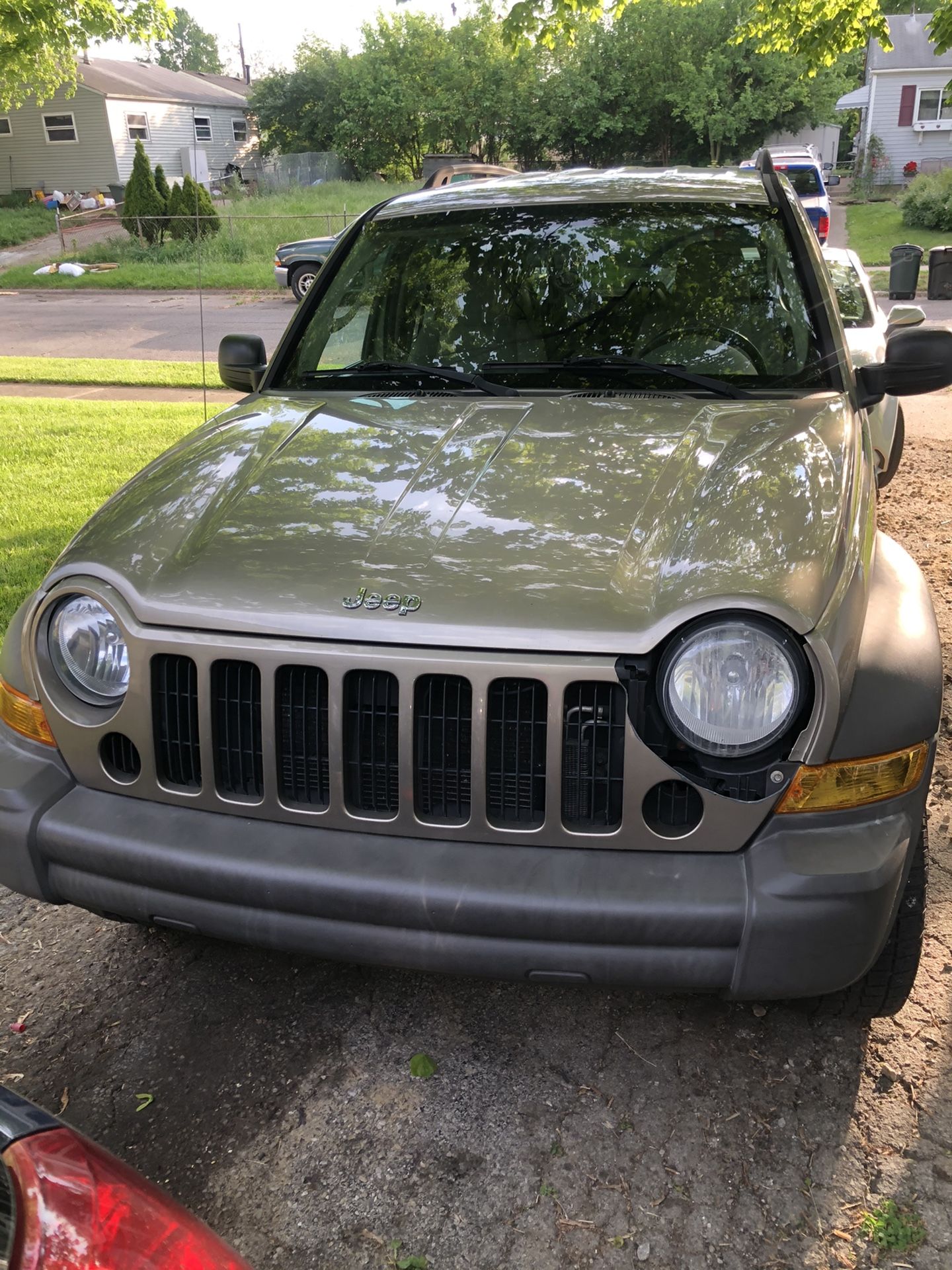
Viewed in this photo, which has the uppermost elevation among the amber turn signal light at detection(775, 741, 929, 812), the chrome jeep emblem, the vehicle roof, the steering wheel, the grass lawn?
the vehicle roof

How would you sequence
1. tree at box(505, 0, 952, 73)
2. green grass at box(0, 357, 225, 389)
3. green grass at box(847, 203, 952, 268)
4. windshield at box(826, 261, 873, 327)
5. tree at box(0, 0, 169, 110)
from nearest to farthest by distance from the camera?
1. windshield at box(826, 261, 873, 327)
2. tree at box(505, 0, 952, 73)
3. tree at box(0, 0, 169, 110)
4. green grass at box(0, 357, 225, 389)
5. green grass at box(847, 203, 952, 268)

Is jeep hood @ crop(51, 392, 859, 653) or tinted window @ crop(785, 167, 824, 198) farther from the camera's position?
tinted window @ crop(785, 167, 824, 198)

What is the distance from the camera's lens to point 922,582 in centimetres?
258

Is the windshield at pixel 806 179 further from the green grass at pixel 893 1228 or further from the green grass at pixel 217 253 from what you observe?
the green grass at pixel 893 1228

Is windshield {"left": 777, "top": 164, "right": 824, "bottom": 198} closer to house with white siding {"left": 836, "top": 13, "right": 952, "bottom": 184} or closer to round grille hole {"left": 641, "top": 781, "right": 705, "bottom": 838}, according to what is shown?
round grille hole {"left": 641, "top": 781, "right": 705, "bottom": 838}

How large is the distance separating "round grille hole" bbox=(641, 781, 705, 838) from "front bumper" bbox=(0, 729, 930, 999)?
52mm

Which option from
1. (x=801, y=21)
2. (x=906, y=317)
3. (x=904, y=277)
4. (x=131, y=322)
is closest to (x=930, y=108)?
(x=131, y=322)

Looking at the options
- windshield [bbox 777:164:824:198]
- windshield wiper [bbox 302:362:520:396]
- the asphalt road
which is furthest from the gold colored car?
windshield [bbox 777:164:824:198]

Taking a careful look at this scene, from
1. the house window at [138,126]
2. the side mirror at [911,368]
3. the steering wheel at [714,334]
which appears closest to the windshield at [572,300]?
the steering wheel at [714,334]

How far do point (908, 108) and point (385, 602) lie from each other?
4273 centimetres

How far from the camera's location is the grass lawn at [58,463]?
5852 millimetres

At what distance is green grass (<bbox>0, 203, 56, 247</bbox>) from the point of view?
2917 centimetres

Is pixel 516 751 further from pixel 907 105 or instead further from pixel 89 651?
pixel 907 105

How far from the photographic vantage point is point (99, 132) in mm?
34938
